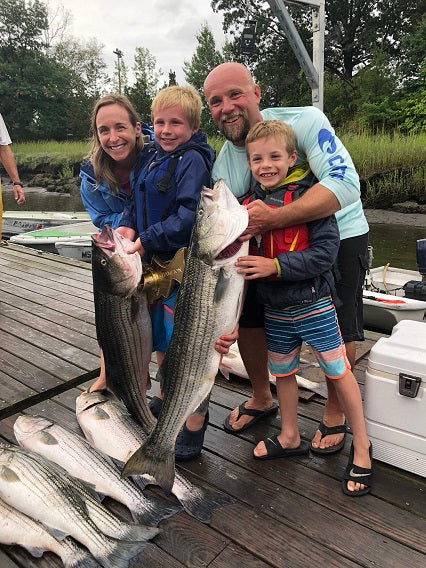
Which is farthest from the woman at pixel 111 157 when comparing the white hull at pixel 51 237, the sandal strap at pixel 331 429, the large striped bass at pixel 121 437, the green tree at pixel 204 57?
the green tree at pixel 204 57

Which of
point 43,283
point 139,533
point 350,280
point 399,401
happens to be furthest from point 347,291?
point 43,283

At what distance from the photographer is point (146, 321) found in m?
2.56

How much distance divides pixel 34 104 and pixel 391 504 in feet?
173

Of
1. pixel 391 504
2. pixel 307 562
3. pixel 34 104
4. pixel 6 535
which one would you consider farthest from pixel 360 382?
pixel 34 104

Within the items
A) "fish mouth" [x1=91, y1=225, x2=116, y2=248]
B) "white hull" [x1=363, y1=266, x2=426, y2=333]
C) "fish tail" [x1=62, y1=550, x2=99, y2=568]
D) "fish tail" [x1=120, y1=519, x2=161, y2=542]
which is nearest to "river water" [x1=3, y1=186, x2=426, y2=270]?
"white hull" [x1=363, y1=266, x2=426, y2=333]

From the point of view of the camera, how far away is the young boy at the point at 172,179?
95.0 inches

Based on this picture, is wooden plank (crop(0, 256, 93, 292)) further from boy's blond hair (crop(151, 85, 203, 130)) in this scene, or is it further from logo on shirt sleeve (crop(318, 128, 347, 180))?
logo on shirt sleeve (crop(318, 128, 347, 180))

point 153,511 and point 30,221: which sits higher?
point 30,221

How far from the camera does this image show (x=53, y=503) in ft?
6.79

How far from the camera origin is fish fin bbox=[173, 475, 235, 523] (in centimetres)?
221

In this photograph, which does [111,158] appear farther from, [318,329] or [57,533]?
[57,533]

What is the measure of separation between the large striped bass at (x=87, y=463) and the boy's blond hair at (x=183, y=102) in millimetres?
1896

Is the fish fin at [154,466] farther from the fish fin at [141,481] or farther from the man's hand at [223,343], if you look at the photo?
the man's hand at [223,343]

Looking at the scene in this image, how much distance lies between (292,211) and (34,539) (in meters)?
1.92
